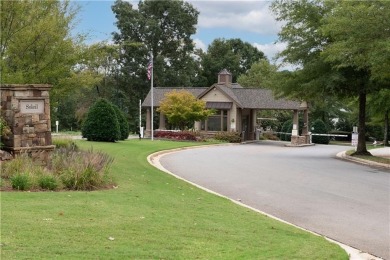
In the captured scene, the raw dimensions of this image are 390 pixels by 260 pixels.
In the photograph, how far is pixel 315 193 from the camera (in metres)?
13.6

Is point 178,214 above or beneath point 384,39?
beneath

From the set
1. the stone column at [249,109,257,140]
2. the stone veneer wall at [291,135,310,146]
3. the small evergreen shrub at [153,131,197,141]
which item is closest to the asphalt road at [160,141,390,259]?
the small evergreen shrub at [153,131,197,141]

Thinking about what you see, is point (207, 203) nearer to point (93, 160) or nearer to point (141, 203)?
point (141, 203)

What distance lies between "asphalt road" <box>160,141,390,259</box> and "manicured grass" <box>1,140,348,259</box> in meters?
0.96

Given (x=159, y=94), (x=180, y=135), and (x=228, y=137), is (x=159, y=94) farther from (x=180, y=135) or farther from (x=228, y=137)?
(x=228, y=137)

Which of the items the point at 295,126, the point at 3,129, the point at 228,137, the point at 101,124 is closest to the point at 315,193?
the point at 3,129

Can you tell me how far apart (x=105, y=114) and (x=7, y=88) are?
17516mm

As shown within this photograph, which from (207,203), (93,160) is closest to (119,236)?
(207,203)

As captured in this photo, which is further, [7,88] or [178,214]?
[7,88]

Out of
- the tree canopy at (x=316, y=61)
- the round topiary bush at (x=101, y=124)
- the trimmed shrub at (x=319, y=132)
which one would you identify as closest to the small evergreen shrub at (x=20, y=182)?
the tree canopy at (x=316, y=61)

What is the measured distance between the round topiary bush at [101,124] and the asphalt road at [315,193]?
29.6 feet

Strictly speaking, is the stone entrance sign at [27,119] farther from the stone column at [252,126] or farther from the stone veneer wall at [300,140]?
the stone column at [252,126]

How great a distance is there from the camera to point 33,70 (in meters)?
17.4

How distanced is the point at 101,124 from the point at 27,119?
1698 cm
